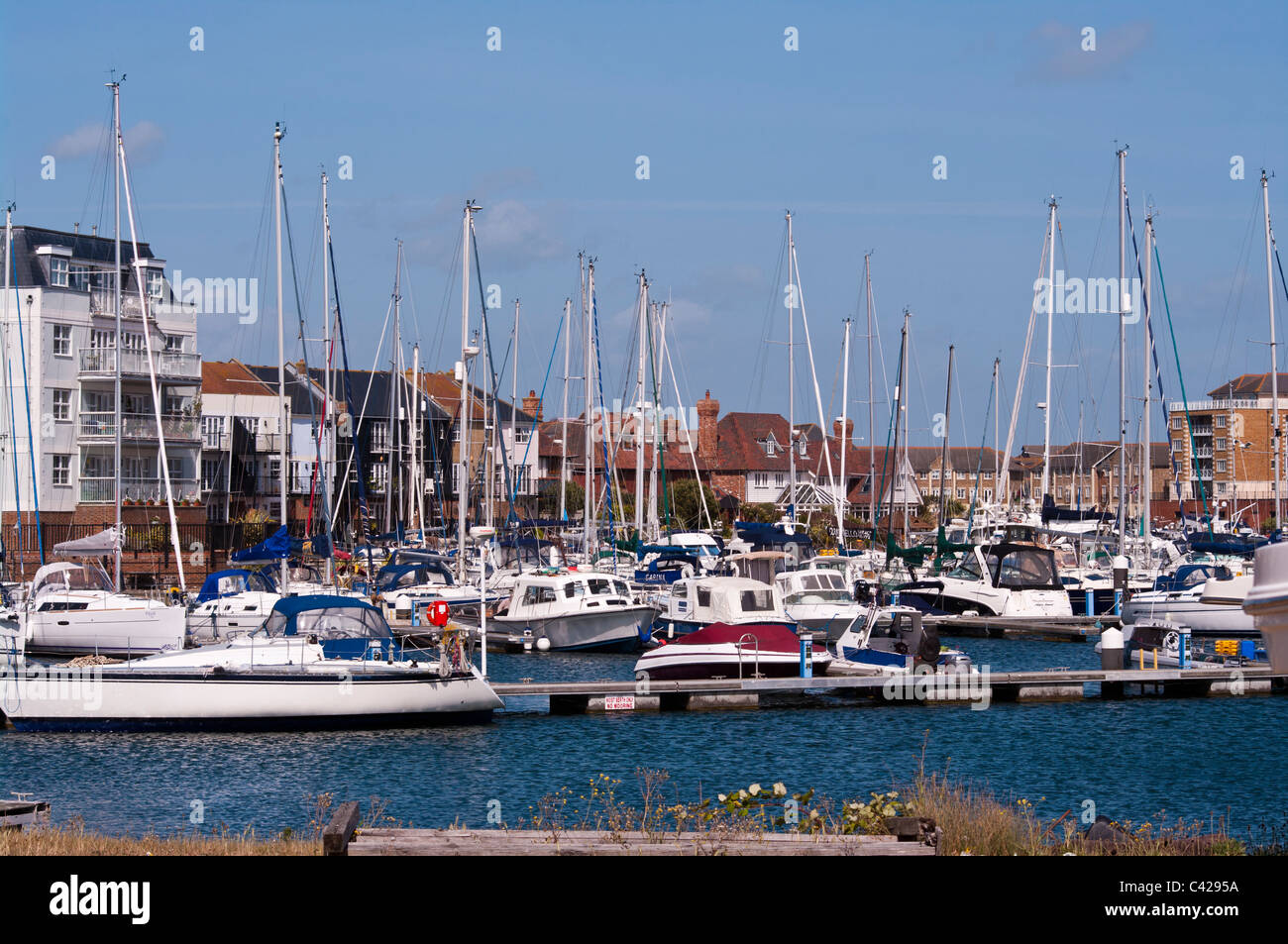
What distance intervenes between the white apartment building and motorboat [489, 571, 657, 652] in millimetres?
25914

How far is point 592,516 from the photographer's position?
225ft

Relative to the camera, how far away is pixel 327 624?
3167cm

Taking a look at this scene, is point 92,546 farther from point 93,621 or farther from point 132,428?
point 132,428

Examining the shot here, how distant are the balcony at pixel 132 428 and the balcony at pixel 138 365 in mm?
1930

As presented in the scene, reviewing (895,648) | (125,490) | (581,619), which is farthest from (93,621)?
(125,490)

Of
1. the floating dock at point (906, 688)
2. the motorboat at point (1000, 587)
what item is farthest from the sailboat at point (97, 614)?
the motorboat at point (1000, 587)

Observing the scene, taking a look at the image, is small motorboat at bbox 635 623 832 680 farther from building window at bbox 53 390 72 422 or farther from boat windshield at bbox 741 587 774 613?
building window at bbox 53 390 72 422

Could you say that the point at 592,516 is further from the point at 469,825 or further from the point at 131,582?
the point at 469,825

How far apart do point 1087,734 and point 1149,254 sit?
35241 millimetres

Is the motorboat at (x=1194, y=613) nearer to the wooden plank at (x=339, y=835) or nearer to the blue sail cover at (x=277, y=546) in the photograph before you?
the blue sail cover at (x=277, y=546)

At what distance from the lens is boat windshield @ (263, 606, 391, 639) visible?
104 ft

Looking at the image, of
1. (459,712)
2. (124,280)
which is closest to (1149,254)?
(459,712)

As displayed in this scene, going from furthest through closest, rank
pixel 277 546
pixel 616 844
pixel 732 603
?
pixel 277 546, pixel 732 603, pixel 616 844

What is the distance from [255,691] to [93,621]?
15.5 meters
